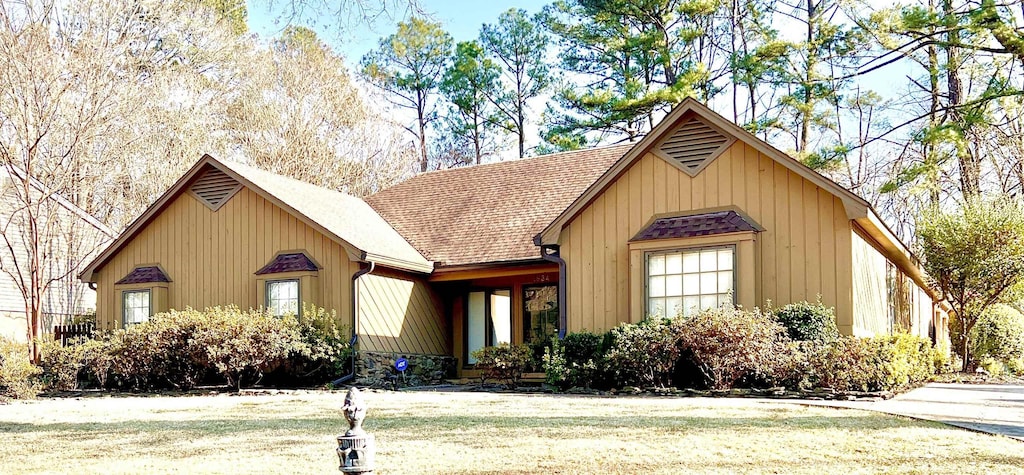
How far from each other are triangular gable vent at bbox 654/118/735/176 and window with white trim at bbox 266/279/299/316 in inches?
289

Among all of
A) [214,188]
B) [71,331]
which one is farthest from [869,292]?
[71,331]

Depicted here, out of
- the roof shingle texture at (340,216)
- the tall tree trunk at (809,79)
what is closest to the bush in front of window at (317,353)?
the roof shingle texture at (340,216)

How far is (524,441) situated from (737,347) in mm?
6113

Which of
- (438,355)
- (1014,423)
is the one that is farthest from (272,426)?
(438,355)

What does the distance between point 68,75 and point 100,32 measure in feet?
5.56

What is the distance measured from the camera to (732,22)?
32656 millimetres

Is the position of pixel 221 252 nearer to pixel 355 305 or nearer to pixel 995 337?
pixel 355 305

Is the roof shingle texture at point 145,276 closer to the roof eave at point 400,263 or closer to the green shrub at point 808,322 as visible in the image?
the roof eave at point 400,263

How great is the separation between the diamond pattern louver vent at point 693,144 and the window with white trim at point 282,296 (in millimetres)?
7413

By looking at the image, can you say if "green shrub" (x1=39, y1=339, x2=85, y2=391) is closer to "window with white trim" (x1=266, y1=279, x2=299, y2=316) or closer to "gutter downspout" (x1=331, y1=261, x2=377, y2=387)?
"window with white trim" (x1=266, y1=279, x2=299, y2=316)

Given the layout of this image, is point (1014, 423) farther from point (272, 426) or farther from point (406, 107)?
point (406, 107)

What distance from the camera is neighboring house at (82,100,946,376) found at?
15.5 m

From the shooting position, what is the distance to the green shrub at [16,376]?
640 inches

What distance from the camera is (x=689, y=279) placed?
52.1 ft
